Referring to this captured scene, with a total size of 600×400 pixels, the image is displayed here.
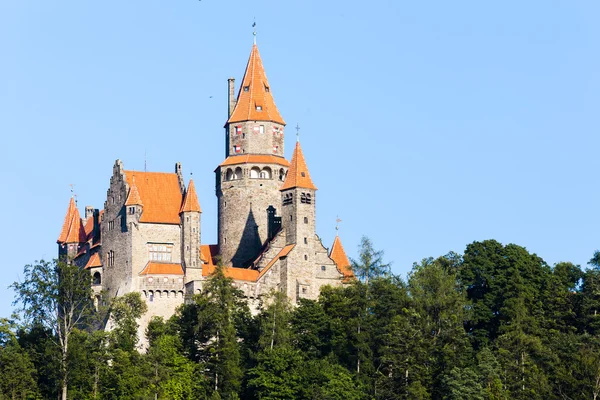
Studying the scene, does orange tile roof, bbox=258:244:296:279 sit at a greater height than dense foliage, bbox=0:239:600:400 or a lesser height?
greater

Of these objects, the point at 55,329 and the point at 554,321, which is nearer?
the point at 55,329

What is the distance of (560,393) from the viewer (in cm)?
10719

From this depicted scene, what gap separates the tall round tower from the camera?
128 m

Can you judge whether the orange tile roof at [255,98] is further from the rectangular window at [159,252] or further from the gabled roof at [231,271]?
the rectangular window at [159,252]

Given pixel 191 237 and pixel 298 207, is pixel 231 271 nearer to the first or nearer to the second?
pixel 191 237

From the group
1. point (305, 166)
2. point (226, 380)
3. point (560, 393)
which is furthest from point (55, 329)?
point (560, 393)

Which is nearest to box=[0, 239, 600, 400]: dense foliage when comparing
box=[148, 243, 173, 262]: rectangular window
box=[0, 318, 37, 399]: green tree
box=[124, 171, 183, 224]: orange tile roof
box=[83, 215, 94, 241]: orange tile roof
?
box=[0, 318, 37, 399]: green tree

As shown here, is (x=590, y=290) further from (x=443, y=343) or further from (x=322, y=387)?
(x=322, y=387)

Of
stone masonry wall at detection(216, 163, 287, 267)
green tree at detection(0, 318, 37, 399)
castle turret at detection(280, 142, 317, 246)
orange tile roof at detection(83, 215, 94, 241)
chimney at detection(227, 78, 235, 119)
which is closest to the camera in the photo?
green tree at detection(0, 318, 37, 399)

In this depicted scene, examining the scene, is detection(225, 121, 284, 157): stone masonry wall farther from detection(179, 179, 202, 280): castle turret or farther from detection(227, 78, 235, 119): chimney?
detection(179, 179, 202, 280): castle turret

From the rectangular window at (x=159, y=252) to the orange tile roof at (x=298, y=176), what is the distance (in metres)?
8.94

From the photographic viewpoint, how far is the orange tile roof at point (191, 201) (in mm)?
124044

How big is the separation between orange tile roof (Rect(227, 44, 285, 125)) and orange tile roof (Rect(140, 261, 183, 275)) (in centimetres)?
1385

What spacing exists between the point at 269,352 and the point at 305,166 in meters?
18.2
